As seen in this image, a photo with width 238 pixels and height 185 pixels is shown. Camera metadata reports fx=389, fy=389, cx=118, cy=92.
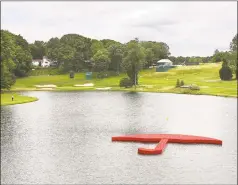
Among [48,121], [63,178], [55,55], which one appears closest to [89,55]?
[55,55]

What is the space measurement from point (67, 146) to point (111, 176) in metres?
12.6

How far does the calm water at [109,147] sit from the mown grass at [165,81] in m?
32.7

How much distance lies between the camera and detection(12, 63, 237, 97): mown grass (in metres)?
114

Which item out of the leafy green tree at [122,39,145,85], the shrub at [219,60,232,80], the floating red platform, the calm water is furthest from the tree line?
the floating red platform

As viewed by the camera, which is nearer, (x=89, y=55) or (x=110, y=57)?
(x=110, y=57)

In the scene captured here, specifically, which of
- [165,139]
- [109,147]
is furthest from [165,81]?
[109,147]

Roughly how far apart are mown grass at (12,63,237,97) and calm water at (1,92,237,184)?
3269 cm

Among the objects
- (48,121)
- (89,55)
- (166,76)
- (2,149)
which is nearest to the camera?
(2,149)

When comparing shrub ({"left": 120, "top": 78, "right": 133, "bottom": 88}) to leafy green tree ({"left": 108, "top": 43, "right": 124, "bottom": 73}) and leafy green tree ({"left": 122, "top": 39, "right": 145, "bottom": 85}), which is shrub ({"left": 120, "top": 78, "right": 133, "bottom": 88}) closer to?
leafy green tree ({"left": 122, "top": 39, "right": 145, "bottom": 85})

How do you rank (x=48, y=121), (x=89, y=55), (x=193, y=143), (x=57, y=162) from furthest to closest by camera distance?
(x=89, y=55) < (x=48, y=121) < (x=193, y=143) < (x=57, y=162)

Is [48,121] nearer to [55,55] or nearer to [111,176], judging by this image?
[111,176]

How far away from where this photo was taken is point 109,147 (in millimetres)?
46062

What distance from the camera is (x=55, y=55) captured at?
187875 millimetres

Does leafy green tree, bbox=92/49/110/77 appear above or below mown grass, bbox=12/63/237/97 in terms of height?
above
